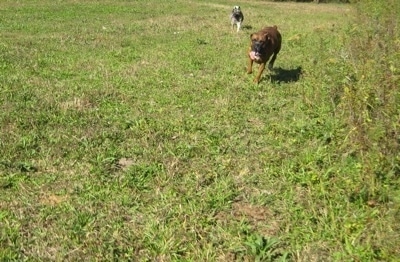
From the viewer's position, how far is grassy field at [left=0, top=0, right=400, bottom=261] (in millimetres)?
4055

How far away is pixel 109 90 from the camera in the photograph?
8.36 meters

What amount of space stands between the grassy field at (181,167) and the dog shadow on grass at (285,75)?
0.09m

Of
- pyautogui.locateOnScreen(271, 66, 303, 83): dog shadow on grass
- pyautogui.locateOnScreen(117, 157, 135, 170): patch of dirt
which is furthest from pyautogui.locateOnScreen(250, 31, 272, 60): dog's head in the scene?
pyautogui.locateOnScreen(117, 157, 135, 170): patch of dirt

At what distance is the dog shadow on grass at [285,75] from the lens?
1012 cm

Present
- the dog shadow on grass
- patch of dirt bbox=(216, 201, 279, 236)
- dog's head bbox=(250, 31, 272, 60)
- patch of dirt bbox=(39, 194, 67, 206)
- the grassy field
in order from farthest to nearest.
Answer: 1. the dog shadow on grass
2. dog's head bbox=(250, 31, 272, 60)
3. patch of dirt bbox=(39, 194, 67, 206)
4. patch of dirt bbox=(216, 201, 279, 236)
5. the grassy field

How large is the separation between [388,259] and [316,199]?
117 centimetres

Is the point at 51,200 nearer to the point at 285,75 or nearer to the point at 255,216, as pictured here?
the point at 255,216

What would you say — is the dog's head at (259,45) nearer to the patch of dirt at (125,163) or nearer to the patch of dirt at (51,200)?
the patch of dirt at (125,163)

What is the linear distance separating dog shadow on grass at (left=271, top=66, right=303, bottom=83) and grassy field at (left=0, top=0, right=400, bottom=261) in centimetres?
9

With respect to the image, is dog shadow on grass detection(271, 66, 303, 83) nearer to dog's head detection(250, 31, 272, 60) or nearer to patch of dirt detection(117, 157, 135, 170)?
dog's head detection(250, 31, 272, 60)

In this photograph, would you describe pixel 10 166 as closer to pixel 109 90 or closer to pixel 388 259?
pixel 109 90

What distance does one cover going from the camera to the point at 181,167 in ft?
18.3

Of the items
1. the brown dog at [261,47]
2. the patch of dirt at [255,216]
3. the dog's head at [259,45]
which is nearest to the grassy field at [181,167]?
the patch of dirt at [255,216]

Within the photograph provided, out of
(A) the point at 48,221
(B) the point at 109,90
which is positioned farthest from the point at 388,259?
(B) the point at 109,90
